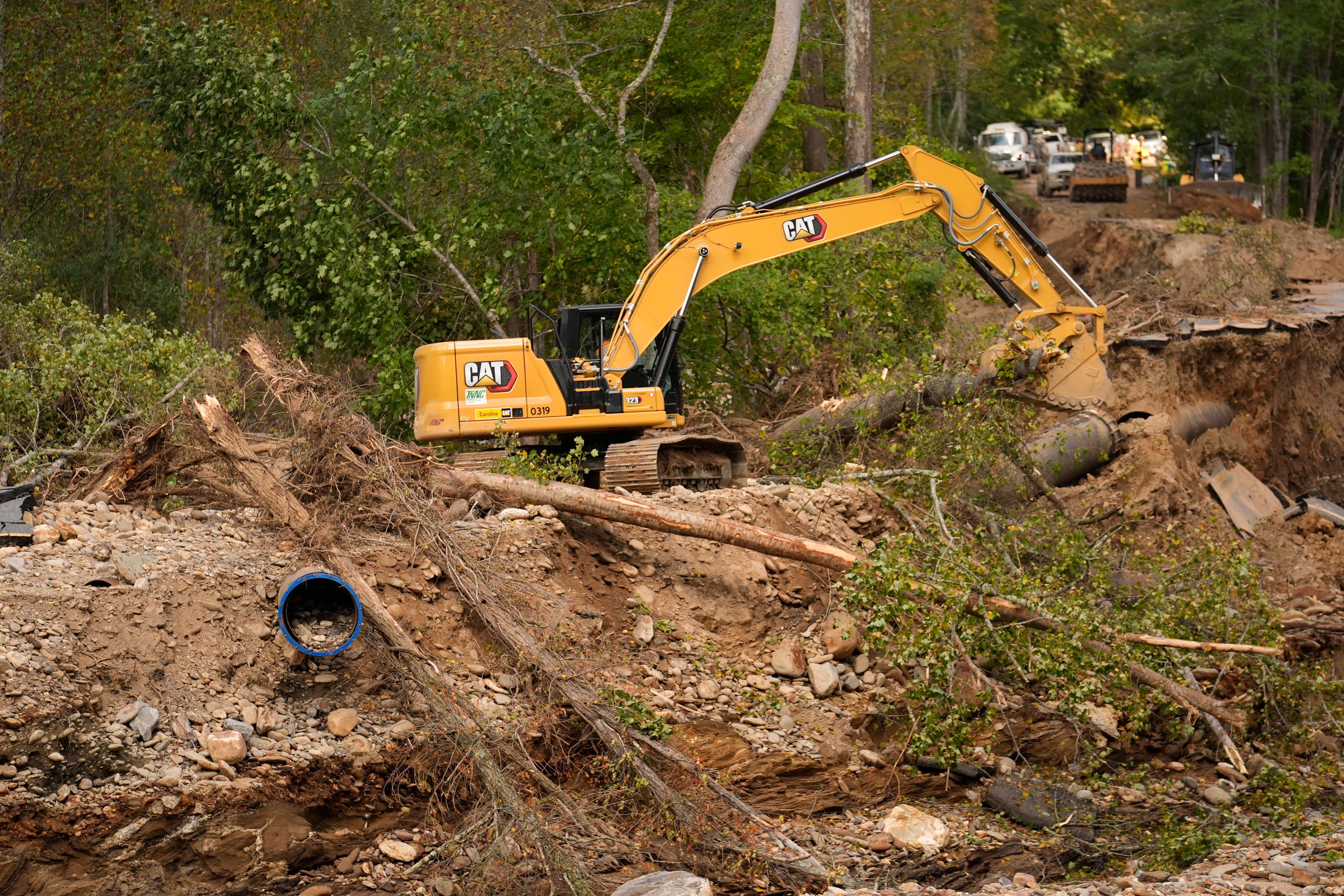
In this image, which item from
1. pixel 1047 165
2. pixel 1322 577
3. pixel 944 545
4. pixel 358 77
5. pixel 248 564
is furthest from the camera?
pixel 1047 165

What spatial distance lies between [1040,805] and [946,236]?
631 centimetres

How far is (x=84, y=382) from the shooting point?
41.5 feet

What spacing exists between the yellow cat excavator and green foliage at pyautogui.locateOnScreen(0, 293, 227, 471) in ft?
9.86

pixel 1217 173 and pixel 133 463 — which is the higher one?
pixel 1217 173

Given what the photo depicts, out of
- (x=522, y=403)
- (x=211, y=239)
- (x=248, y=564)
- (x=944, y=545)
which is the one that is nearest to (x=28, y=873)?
(x=248, y=564)

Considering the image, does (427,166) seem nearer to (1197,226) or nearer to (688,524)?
(688,524)

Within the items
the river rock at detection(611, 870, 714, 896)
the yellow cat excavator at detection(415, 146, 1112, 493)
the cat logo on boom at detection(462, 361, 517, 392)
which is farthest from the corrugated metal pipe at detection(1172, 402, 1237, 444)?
the river rock at detection(611, 870, 714, 896)

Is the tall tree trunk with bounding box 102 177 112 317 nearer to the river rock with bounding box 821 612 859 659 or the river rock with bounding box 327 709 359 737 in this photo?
the river rock with bounding box 327 709 359 737

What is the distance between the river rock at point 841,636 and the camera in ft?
33.4

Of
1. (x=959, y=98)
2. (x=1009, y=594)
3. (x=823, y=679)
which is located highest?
(x=959, y=98)

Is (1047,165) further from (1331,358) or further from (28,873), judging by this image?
(28,873)

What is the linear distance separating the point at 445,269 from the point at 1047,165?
23.9 metres

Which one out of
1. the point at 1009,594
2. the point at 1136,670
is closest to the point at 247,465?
the point at 1009,594

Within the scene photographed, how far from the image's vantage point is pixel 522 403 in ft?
37.9
